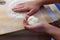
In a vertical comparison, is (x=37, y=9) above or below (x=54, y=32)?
Result: above

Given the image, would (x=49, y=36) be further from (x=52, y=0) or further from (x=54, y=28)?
(x=52, y=0)

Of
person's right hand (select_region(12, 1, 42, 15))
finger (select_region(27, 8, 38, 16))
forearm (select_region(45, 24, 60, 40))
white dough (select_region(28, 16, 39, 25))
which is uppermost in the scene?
person's right hand (select_region(12, 1, 42, 15))

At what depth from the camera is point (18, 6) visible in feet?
2.41

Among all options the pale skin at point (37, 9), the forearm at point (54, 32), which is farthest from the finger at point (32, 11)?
the forearm at point (54, 32)

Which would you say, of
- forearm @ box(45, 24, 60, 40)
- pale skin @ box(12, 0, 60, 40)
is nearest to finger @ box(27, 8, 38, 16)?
pale skin @ box(12, 0, 60, 40)

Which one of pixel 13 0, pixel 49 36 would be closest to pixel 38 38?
pixel 49 36

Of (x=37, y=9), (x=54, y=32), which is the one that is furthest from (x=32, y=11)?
(x=54, y=32)

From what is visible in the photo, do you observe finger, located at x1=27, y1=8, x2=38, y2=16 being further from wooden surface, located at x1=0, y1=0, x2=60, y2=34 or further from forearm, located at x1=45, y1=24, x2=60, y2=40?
forearm, located at x1=45, y1=24, x2=60, y2=40

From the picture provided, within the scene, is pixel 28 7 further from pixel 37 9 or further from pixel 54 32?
pixel 54 32

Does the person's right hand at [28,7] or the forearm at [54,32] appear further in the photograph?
the person's right hand at [28,7]

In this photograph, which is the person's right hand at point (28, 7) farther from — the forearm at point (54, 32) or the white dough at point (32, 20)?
the forearm at point (54, 32)

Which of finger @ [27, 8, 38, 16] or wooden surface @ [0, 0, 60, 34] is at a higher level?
finger @ [27, 8, 38, 16]

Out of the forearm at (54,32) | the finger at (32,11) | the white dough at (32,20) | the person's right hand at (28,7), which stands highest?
the person's right hand at (28,7)

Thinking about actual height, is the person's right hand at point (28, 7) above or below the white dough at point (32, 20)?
above
